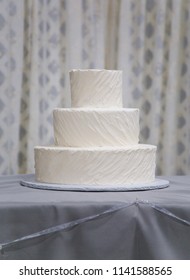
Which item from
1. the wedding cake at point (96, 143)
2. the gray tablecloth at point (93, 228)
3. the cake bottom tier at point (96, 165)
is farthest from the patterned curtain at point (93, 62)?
the gray tablecloth at point (93, 228)

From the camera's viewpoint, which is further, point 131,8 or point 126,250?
point 131,8

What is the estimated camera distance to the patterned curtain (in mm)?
2844

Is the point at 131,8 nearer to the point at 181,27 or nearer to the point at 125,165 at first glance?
the point at 181,27

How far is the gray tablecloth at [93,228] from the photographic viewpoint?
1.19m

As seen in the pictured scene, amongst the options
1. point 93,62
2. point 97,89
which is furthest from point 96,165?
point 93,62

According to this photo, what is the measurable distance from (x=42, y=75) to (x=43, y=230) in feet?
5.86

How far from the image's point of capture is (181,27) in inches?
121

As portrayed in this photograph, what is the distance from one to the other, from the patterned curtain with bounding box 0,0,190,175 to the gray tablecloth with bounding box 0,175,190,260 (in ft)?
5.50

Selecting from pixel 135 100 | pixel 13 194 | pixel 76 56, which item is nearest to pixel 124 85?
pixel 135 100

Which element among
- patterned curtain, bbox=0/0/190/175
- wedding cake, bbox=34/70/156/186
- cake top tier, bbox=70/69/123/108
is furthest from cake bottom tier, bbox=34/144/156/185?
patterned curtain, bbox=0/0/190/175

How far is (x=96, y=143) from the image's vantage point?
1.54 metres

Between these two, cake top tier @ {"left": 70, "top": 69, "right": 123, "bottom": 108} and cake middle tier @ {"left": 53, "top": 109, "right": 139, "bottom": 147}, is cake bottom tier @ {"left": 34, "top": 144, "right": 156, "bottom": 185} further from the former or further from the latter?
cake top tier @ {"left": 70, "top": 69, "right": 123, "bottom": 108}

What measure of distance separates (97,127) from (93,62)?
148cm

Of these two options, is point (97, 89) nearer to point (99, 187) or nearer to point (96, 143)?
point (96, 143)
